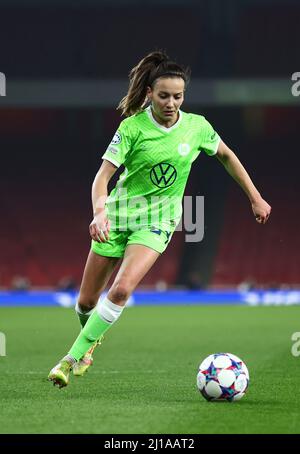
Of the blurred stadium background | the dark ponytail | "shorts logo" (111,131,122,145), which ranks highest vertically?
the blurred stadium background

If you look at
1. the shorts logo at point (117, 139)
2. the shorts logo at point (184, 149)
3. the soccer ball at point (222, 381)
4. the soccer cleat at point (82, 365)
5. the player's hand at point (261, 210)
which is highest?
the shorts logo at point (184, 149)

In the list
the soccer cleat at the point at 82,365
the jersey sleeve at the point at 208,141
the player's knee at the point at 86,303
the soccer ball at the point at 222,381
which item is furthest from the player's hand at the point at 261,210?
the soccer cleat at the point at 82,365

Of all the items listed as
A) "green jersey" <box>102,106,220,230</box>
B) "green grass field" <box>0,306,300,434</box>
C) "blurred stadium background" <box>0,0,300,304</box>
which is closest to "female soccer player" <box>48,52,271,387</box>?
"green jersey" <box>102,106,220,230</box>

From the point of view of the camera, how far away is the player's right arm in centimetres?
652

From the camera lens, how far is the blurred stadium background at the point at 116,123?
27734mm

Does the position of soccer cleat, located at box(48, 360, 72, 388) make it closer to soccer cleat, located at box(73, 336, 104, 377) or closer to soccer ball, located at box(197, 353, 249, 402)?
soccer cleat, located at box(73, 336, 104, 377)

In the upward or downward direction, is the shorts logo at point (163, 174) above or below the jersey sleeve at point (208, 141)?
below

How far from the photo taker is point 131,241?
7113mm

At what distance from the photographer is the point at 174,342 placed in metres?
12.8

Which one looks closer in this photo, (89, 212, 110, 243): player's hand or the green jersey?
(89, 212, 110, 243): player's hand

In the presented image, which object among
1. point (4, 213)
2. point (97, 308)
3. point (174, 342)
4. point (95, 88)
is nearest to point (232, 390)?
point (97, 308)

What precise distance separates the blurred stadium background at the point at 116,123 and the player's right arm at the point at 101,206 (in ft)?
64.7

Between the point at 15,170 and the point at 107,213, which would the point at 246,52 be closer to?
the point at 15,170

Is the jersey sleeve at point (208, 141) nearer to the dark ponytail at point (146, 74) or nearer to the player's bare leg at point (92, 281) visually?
the dark ponytail at point (146, 74)
